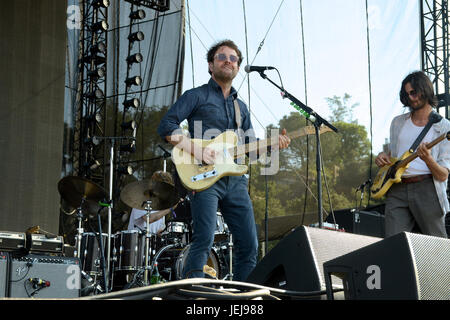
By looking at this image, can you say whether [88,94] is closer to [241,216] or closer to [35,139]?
[35,139]

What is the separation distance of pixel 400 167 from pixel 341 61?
254 inches

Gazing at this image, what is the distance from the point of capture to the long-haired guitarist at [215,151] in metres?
3.36

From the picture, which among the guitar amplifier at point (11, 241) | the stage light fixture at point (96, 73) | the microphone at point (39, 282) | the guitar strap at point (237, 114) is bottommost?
the microphone at point (39, 282)

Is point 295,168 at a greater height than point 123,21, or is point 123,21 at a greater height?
point 123,21

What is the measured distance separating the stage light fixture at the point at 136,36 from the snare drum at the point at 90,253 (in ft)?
14.2

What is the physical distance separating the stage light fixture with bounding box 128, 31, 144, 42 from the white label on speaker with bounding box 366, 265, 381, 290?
8.89 metres

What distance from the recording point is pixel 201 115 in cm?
365

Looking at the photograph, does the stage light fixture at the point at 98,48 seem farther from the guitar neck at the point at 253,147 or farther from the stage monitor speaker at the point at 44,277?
the guitar neck at the point at 253,147

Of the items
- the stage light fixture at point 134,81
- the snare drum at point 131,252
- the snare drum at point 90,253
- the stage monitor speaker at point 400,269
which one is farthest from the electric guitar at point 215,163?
the stage light fixture at point 134,81

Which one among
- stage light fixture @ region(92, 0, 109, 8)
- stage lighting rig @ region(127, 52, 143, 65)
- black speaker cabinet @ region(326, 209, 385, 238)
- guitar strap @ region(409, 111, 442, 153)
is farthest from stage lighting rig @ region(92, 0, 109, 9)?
guitar strap @ region(409, 111, 442, 153)

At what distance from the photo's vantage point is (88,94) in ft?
32.5

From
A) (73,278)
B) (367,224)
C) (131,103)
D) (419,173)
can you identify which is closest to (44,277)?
(73,278)

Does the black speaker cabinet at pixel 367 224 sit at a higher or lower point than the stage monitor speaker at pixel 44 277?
higher

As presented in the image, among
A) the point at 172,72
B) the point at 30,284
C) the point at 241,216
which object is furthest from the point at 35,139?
the point at 241,216
